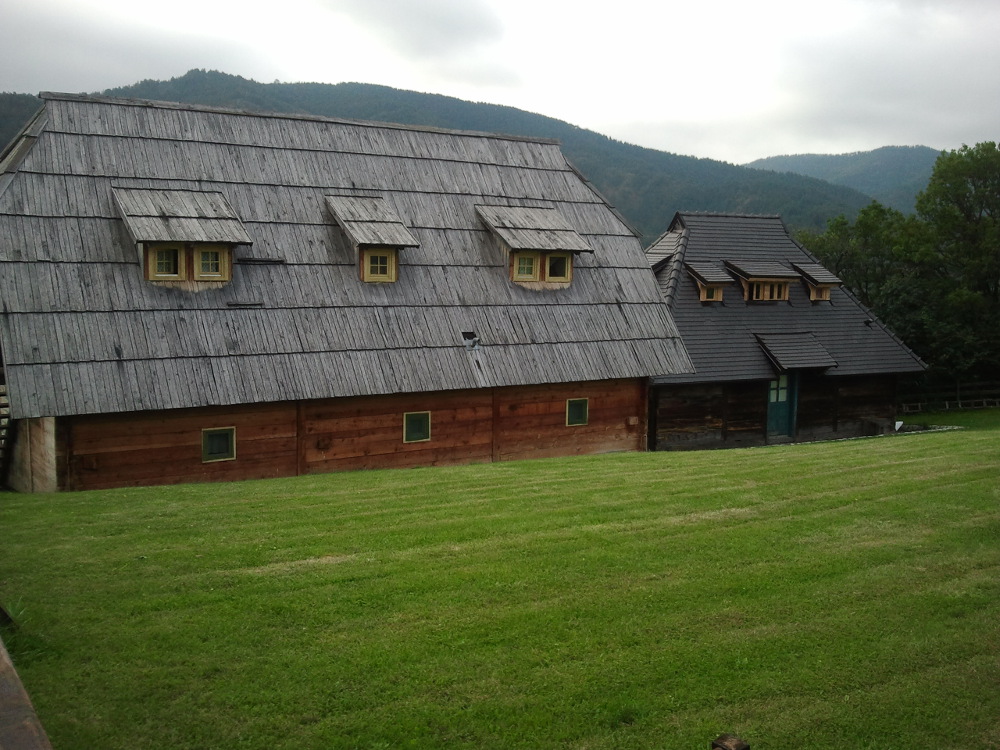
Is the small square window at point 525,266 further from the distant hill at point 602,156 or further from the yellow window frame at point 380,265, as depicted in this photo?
the distant hill at point 602,156

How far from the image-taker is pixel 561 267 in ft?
71.3

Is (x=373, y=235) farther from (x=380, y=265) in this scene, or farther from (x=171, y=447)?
(x=171, y=447)

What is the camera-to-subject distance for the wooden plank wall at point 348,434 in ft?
52.1

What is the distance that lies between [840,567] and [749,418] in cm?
1754

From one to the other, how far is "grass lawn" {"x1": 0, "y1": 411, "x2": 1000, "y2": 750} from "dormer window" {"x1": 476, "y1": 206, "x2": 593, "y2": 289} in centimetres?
992

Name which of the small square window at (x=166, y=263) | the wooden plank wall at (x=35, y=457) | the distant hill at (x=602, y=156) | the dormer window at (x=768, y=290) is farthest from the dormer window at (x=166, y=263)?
the distant hill at (x=602, y=156)

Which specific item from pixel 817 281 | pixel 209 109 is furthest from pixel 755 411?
pixel 209 109

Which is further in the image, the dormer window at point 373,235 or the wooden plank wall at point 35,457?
the dormer window at point 373,235

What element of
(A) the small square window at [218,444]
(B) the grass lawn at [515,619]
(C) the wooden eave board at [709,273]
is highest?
(C) the wooden eave board at [709,273]

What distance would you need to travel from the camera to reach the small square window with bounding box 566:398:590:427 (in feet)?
67.6

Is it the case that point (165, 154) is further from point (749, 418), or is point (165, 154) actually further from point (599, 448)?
point (749, 418)

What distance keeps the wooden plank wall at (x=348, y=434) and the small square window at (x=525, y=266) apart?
2892 mm

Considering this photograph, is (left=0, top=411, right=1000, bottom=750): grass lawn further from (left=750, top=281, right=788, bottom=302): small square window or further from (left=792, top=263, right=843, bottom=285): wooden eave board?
(left=792, top=263, right=843, bottom=285): wooden eave board

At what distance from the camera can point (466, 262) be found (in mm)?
20781
